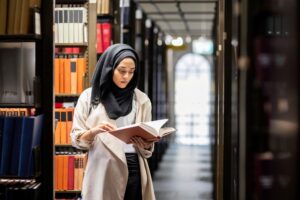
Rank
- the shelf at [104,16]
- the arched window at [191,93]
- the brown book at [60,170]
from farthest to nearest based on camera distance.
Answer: the arched window at [191,93], the shelf at [104,16], the brown book at [60,170]

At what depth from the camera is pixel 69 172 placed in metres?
5.00

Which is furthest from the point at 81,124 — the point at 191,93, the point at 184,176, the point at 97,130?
the point at 191,93

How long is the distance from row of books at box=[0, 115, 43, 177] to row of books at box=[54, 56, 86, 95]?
166 cm

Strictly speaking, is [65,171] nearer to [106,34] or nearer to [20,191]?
[106,34]

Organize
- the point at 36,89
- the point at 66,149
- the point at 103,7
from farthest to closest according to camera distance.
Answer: the point at 103,7 < the point at 66,149 < the point at 36,89

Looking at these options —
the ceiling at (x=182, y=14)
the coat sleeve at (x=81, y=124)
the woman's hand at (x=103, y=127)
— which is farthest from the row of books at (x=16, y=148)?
the ceiling at (x=182, y=14)

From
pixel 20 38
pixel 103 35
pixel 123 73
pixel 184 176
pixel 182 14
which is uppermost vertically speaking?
pixel 182 14

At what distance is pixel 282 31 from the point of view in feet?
5.31

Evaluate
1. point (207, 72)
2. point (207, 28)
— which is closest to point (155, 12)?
point (207, 28)

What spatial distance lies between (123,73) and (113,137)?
38cm

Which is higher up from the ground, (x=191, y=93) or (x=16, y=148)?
(x=191, y=93)

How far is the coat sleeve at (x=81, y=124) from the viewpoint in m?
3.31

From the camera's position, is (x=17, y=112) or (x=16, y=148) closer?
(x=16, y=148)

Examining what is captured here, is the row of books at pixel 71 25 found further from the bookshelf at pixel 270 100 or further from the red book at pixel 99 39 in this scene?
the bookshelf at pixel 270 100
